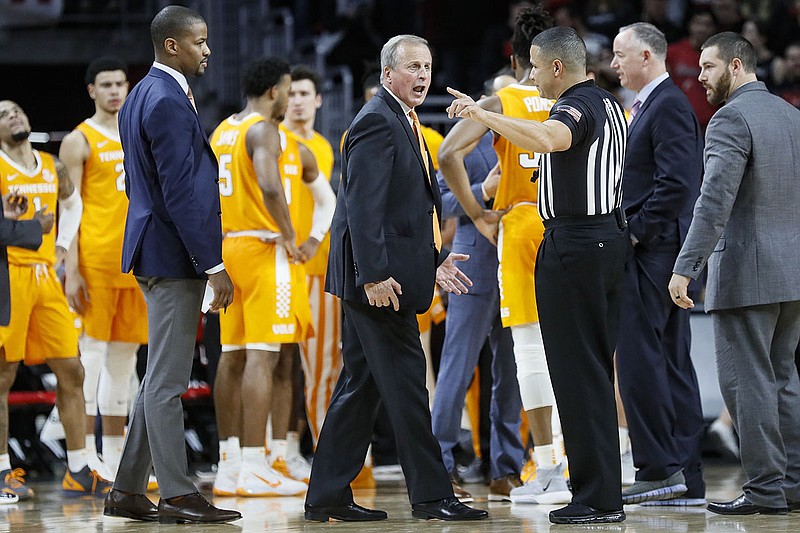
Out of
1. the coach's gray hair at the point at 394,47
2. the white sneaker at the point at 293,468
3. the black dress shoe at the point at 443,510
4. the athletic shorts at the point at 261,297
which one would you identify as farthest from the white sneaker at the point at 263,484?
the coach's gray hair at the point at 394,47

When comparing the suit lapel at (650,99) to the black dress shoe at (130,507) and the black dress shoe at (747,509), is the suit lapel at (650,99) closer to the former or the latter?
the black dress shoe at (747,509)

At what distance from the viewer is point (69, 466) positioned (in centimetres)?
697

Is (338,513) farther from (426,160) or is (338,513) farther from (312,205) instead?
(312,205)

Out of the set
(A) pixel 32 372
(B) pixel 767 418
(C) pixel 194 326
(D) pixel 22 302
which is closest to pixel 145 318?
(D) pixel 22 302

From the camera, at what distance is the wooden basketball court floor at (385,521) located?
506cm

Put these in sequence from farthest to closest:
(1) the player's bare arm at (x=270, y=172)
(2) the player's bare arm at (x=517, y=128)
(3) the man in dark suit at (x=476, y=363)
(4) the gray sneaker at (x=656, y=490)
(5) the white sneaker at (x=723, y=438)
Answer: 1. (5) the white sneaker at (x=723, y=438)
2. (1) the player's bare arm at (x=270, y=172)
3. (3) the man in dark suit at (x=476, y=363)
4. (4) the gray sneaker at (x=656, y=490)
5. (2) the player's bare arm at (x=517, y=128)

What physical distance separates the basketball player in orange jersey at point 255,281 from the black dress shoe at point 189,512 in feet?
4.19

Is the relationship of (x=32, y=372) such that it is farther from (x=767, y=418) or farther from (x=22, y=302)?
(x=767, y=418)

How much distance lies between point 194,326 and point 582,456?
1.78 meters

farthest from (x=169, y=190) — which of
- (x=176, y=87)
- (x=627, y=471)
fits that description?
(x=627, y=471)

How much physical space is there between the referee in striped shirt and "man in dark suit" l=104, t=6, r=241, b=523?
1.43m

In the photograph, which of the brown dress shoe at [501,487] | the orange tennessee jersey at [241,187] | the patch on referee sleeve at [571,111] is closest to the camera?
the patch on referee sleeve at [571,111]

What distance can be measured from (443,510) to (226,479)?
1.95 metres

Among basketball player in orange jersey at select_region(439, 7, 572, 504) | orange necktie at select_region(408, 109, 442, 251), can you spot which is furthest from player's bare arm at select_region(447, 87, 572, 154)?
basketball player in orange jersey at select_region(439, 7, 572, 504)
